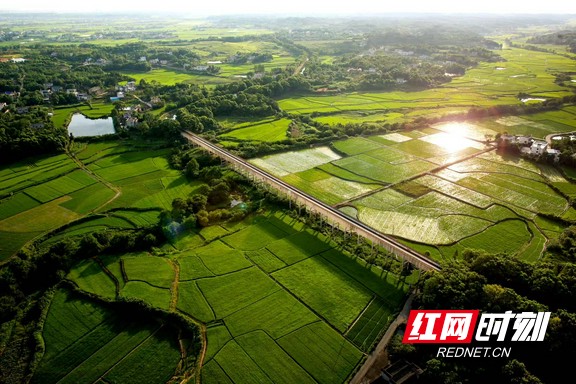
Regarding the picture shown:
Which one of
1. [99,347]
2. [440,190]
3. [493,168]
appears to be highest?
[493,168]

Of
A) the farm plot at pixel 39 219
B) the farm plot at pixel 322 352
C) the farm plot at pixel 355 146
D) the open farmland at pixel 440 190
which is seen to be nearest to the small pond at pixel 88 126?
the farm plot at pixel 39 219

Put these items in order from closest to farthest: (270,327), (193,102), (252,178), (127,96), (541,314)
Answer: (541,314), (270,327), (252,178), (193,102), (127,96)

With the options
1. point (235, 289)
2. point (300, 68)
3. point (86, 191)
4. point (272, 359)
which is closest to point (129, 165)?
point (86, 191)

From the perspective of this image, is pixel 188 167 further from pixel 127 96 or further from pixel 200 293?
pixel 127 96

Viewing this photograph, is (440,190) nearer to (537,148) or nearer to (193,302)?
(537,148)

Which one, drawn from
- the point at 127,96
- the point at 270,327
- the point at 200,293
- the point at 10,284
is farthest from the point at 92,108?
the point at 270,327

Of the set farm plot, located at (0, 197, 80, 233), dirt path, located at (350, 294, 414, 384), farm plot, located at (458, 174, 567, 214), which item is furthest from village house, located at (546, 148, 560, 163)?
farm plot, located at (0, 197, 80, 233)
